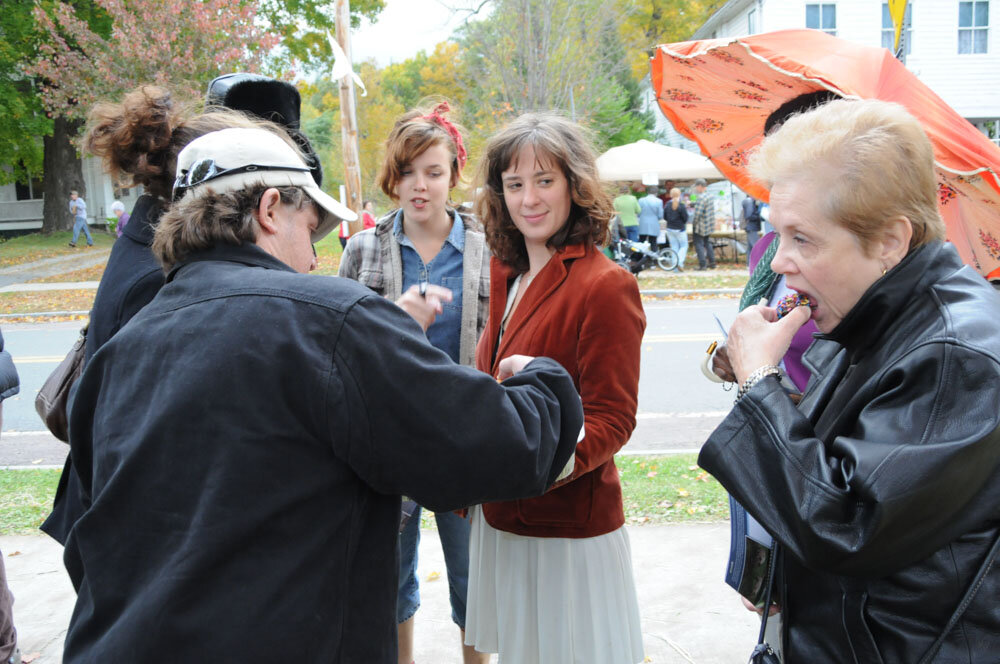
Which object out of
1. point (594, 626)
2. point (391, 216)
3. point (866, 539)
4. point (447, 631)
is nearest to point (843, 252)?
point (866, 539)

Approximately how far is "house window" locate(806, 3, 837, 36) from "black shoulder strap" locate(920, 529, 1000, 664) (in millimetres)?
27497

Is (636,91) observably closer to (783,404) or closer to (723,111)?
(723,111)

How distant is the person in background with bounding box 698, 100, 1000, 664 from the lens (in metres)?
1.31

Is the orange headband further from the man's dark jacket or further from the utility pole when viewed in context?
the utility pole

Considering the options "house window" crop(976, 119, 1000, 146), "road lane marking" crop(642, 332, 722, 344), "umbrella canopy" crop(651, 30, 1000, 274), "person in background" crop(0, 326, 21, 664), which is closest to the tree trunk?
"road lane marking" crop(642, 332, 722, 344)

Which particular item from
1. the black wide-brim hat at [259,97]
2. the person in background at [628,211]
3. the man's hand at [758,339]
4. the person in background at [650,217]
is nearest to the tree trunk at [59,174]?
the person in background at [628,211]

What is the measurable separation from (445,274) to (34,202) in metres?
33.8

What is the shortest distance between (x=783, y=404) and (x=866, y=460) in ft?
0.70

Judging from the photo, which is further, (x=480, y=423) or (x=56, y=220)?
(x=56, y=220)

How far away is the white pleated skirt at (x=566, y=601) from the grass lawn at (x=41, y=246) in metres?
22.9

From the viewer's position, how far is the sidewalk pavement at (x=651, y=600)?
333cm

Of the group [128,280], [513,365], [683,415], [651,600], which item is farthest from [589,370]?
[683,415]

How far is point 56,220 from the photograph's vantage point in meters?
27.7

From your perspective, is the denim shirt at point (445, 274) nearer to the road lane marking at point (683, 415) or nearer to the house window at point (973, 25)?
the road lane marking at point (683, 415)
